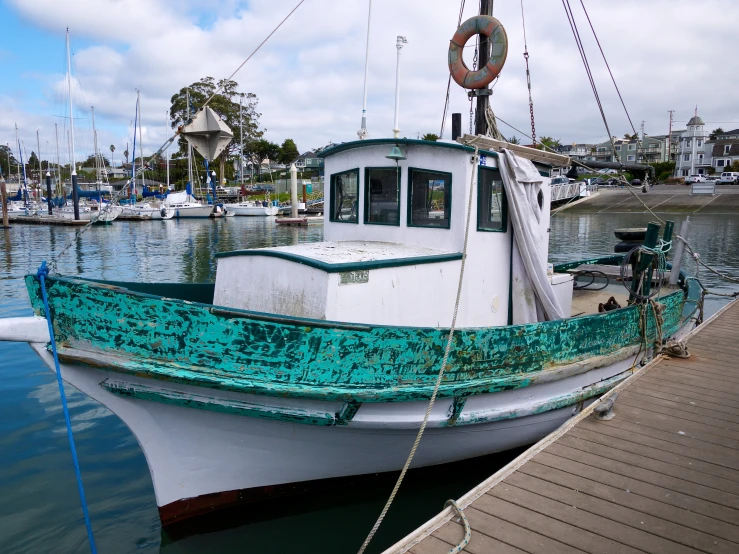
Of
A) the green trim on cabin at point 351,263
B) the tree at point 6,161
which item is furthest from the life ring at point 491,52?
the tree at point 6,161

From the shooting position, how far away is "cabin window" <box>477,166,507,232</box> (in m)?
5.75

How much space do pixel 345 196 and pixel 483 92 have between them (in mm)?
2425

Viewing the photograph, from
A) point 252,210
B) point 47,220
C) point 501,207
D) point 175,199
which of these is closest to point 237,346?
point 501,207

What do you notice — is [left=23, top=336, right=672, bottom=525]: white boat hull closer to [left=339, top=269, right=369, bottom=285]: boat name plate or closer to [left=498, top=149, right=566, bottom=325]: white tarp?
[left=339, top=269, right=369, bottom=285]: boat name plate

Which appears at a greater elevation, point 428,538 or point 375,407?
point 375,407

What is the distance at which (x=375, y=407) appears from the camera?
4422 mm

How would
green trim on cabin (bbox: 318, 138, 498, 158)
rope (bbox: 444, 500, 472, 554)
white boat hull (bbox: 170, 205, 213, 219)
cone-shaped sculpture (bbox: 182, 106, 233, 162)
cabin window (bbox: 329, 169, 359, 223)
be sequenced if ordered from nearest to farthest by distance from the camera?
rope (bbox: 444, 500, 472, 554), green trim on cabin (bbox: 318, 138, 498, 158), cone-shaped sculpture (bbox: 182, 106, 233, 162), cabin window (bbox: 329, 169, 359, 223), white boat hull (bbox: 170, 205, 213, 219)

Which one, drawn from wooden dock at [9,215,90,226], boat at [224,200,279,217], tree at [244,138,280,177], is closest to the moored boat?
wooden dock at [9,215,90,226]

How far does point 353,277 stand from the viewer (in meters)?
4.65

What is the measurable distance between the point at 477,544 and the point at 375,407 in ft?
4.90

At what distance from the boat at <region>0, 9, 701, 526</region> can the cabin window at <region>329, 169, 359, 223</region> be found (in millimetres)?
25

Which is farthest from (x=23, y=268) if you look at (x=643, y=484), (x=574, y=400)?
(x=643, y=484)

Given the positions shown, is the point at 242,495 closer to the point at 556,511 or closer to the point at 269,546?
the point at 269,546

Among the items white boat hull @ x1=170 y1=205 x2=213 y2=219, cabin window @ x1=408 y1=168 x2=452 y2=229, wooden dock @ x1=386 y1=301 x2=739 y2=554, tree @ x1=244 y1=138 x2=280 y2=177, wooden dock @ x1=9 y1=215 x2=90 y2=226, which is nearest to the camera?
wooden dock @ x1=386 y1=301 x2=739 y2=554
